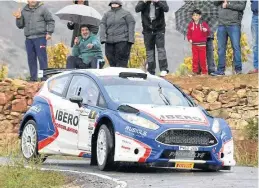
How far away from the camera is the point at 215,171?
596 inches

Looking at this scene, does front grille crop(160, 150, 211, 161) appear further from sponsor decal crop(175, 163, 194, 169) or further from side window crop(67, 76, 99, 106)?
side window crop(67, 76, 99, 106)

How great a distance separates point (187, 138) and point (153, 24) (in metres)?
7.76

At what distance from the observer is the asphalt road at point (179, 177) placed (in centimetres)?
1218

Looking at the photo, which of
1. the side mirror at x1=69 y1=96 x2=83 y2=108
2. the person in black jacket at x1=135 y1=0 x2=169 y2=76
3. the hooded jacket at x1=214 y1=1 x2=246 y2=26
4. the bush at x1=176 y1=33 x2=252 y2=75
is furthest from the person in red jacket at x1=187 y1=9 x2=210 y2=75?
the bush at x1=176 y1=33 x2=252 y2=75

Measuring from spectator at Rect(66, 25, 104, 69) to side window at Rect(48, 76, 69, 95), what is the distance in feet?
12.5

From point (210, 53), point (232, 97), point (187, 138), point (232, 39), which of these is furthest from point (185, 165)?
point (232, 97)

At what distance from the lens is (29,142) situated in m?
16.9

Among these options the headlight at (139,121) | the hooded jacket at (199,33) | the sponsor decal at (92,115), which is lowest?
the headlight at (139,121)

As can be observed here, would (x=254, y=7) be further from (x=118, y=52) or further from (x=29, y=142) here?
(x=29, y=142)

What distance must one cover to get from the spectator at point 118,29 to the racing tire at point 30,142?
16.2ft

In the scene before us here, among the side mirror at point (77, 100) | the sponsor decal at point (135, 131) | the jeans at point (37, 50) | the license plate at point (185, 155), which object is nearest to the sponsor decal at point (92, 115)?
the side mirror at point (77, 100)

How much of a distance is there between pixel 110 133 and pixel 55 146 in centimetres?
202

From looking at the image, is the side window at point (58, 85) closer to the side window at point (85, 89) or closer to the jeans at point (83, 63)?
the side window at point (85, 89)

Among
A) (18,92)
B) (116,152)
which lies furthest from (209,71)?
(116,152)
